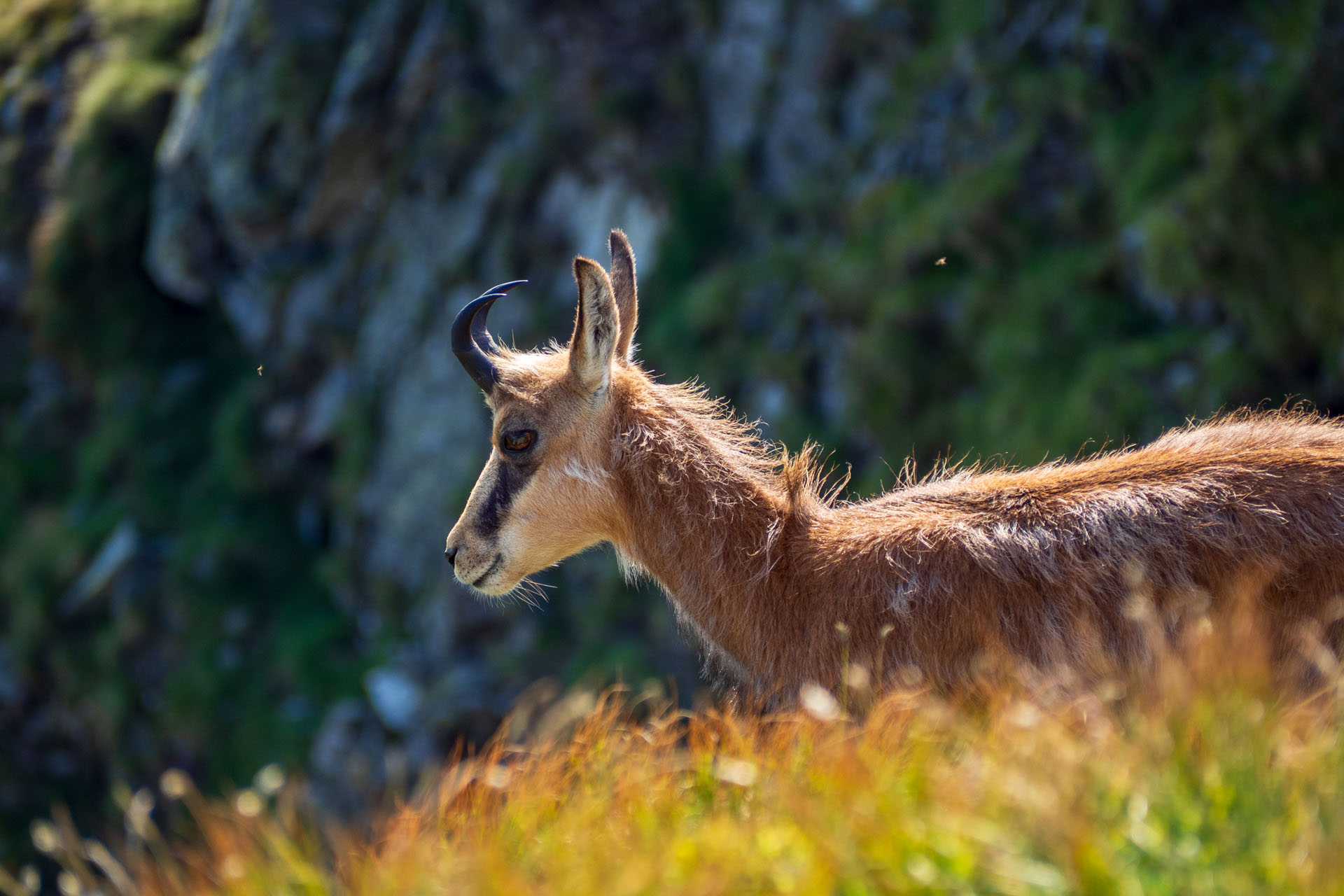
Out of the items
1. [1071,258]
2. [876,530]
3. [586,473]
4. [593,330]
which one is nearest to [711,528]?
[586,473]

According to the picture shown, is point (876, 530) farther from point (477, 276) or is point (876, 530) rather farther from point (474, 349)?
point (477, 276)

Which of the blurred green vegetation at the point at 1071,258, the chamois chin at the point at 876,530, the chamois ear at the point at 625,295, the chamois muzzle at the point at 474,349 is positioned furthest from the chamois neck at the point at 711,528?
the blurred green vegetation at the point at 1071,258

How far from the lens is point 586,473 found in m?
5.89

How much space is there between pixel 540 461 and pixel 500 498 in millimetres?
319

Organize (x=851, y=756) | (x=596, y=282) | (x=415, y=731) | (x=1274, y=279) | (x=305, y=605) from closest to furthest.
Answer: (x=851, y=756) → (x=596, y=282) → (x=1274, y=279) → (x=415, y=731) → (x=305, y=605)

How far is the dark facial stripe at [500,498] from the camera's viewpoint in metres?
6.04

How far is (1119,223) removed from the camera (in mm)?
11500

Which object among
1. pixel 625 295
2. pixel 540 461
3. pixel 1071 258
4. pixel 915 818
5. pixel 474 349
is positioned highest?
pixel 915 818

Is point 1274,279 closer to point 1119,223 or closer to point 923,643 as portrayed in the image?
point 1119,223

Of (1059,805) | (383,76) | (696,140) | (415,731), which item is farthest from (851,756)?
(383,76)

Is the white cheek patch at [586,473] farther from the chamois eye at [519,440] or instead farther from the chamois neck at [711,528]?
the chamois eye at [519,440]

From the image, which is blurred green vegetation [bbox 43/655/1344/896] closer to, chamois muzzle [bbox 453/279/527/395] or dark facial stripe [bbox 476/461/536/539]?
dark facial stripe [bbox 476/461/536/539]

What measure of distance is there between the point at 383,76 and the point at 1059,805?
61.3 ft

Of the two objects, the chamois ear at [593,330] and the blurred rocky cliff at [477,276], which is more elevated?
the chamois ear at [593,330]
